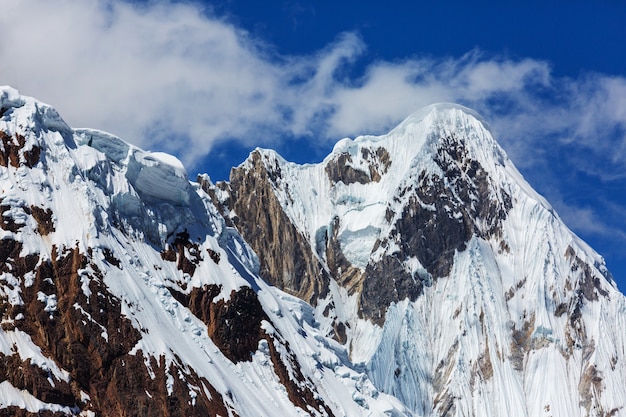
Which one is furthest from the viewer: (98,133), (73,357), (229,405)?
(98,133)

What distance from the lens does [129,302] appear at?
12988cm

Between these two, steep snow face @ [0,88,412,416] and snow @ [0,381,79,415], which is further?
steep snow face @ [0,88,412,416]

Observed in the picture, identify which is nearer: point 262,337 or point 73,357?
point 73,357

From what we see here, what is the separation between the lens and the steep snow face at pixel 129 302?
4744 inches

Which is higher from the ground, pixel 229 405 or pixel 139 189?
pixel 139 189

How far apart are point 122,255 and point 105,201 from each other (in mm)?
6258

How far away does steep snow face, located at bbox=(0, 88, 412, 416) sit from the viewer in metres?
120

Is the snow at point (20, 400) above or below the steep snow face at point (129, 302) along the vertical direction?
below

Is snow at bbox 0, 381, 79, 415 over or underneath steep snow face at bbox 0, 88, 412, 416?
underneath

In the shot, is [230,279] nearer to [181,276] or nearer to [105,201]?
[181,276]

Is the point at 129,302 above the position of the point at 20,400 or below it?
above

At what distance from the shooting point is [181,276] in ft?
472

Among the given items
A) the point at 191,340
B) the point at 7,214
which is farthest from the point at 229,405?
the point at 7,214

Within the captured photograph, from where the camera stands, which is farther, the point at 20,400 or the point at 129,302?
the point at 129,302
